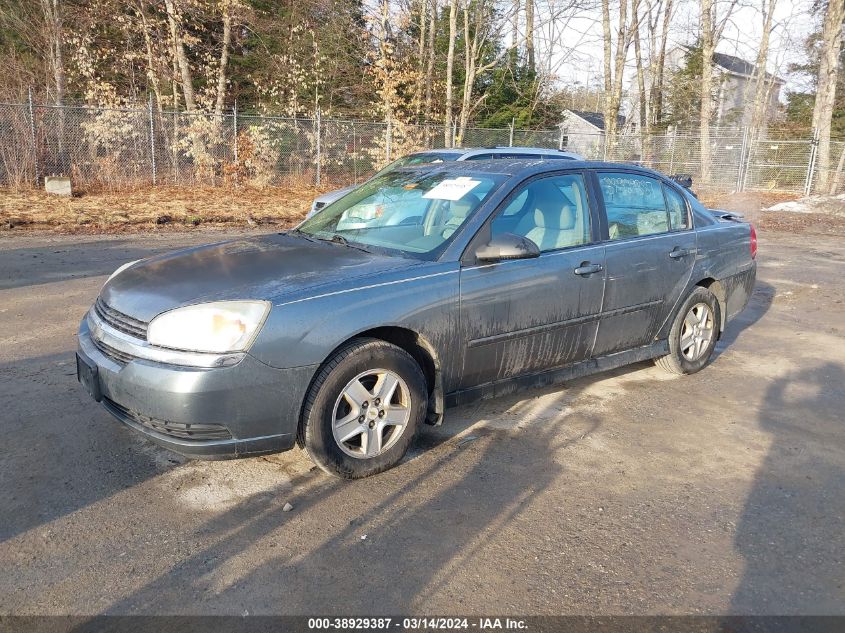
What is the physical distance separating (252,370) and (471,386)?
1.37 m

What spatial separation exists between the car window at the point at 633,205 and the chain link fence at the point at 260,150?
52.1ft

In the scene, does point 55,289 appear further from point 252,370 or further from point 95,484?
point 252,370

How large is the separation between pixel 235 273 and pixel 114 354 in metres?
0.71

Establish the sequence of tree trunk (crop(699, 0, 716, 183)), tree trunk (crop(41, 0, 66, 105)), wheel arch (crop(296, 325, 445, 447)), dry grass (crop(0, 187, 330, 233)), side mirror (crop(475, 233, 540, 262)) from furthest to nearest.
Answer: tree trunk (crop(699, 0, 716, 183))
tree trunk (crop(41, 0, 66, 105))
dry grass (crop(0, 187, 330, 233))
side mirror (crop(475, 233, 540, 262))
wheel arch (crop(296, 325, 445, 447))

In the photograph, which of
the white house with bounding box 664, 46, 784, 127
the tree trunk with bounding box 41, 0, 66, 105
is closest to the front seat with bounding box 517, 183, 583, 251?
the tree trunk with bounding box 41, 0, 66, 105

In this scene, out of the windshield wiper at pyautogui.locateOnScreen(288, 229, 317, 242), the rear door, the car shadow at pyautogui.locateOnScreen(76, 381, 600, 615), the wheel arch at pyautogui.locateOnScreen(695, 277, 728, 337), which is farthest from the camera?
the wheel arch at pyautogui.locateOnScreen(695, 277, 728, 337)

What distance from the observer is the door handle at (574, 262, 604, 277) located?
4270 mm

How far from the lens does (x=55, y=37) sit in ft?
67.9

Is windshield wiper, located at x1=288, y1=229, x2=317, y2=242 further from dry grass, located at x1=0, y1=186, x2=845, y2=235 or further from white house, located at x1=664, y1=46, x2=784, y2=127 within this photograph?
white house, located at x1=664, y1=46, x2=784, y2=127

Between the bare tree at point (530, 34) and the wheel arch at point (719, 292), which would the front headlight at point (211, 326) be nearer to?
the wheel arch at point (719, 292)

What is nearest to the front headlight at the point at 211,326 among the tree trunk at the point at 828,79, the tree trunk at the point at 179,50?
the tree trunk at the point at 179,50

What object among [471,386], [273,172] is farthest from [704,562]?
[273,172]

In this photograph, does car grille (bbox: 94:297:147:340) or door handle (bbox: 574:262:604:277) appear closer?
car grille (bbox: 94:297:147:340)

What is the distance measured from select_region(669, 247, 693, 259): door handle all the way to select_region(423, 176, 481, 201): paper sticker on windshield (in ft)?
5.53
